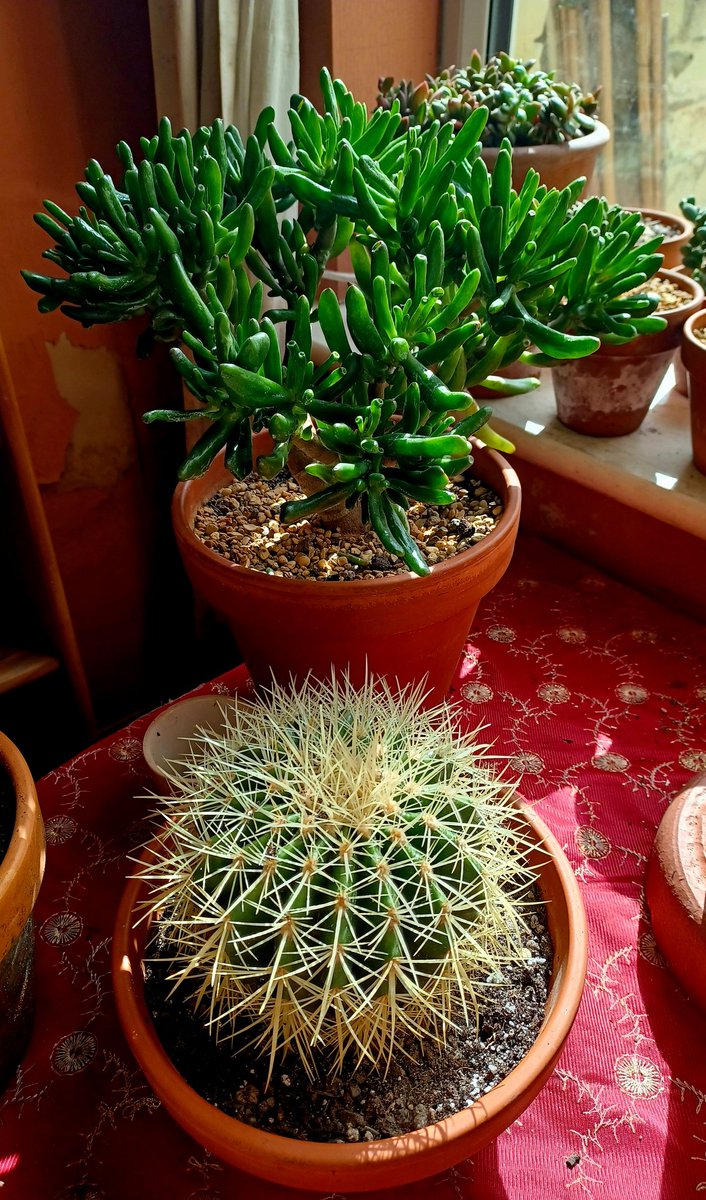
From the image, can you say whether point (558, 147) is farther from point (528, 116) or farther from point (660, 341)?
point (660, 341)

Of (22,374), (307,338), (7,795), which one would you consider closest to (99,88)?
(22,374)

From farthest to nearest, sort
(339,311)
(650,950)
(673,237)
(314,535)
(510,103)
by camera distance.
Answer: (673,237) → (510,103) → (314,535) → (650,950) → (339,311)

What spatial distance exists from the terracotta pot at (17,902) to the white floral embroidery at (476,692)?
20.3 inches

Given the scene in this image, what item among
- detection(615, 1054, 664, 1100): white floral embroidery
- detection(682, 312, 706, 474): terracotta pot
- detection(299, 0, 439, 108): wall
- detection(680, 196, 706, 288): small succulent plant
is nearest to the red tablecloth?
detection(615, 1054, 664, 1100): white floral embroidery

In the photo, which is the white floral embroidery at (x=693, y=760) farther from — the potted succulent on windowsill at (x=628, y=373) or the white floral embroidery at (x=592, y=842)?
the potted succulent on windowsill at (x=628, y=373)

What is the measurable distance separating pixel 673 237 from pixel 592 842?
832 mm

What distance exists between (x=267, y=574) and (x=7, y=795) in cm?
27

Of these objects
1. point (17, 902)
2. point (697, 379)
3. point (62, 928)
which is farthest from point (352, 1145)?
point (697, 379)

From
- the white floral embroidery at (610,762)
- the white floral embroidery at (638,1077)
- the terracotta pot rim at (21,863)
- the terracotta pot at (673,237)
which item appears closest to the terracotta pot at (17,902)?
the terracotta pot rim at (21,863)

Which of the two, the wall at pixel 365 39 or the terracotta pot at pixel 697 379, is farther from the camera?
the wall at pixel 365 39

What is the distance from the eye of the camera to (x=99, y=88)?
120cm

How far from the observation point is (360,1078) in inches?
23.2

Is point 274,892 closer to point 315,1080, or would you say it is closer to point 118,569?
point 315,1080

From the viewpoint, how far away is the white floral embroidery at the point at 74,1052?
703 millimetres
